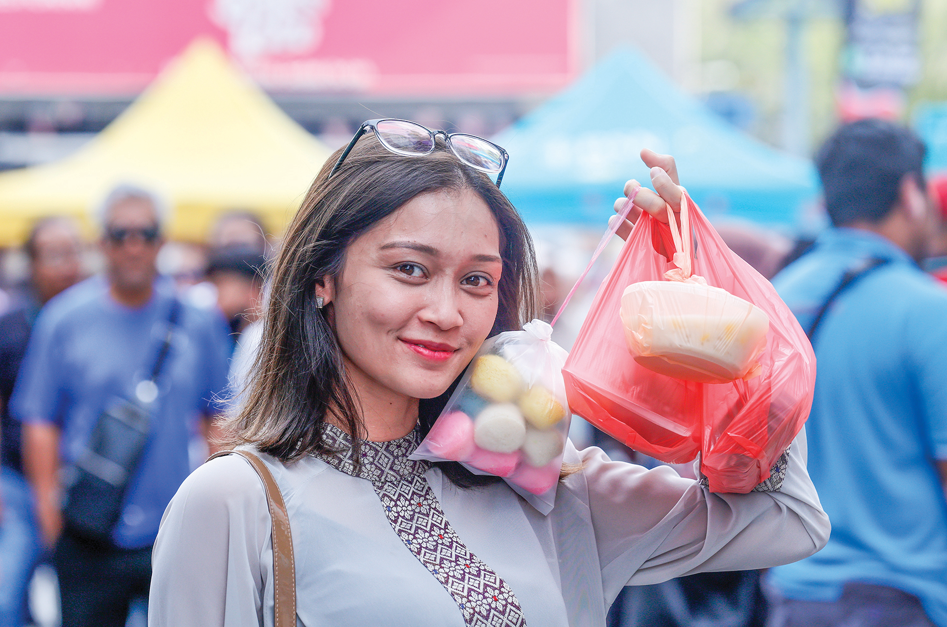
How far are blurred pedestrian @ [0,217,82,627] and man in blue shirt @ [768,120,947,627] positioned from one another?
316 cm

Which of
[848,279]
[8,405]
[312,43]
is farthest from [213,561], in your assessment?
[312,43]

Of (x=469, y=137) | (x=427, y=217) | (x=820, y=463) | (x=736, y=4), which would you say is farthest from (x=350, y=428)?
(x=736, y=4)

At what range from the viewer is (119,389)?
361 centimetres

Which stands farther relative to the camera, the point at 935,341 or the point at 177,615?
the point at 935,341

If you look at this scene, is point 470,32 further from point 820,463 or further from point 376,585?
point 376,585

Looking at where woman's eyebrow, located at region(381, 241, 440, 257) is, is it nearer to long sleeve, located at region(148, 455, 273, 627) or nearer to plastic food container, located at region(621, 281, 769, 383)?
plastic food container, located at region(621, 281, 769, 383)

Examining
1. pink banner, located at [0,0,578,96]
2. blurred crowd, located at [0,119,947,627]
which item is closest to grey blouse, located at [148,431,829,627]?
blurred crowd, located at [0,119,947,627]

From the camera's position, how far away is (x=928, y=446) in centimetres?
247

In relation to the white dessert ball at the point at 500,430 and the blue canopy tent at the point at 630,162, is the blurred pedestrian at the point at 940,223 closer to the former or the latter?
the blue canopy tent at the point at 630,162

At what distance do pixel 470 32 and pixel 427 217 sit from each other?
10531 millimetres

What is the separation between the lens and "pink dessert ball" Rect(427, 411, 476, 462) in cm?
155

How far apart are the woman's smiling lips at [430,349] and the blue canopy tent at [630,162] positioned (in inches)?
181

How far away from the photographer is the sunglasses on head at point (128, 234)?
3.88m

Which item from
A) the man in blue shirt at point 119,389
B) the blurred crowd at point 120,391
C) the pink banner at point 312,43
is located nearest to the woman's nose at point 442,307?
the blurred crowd at point 120,391
